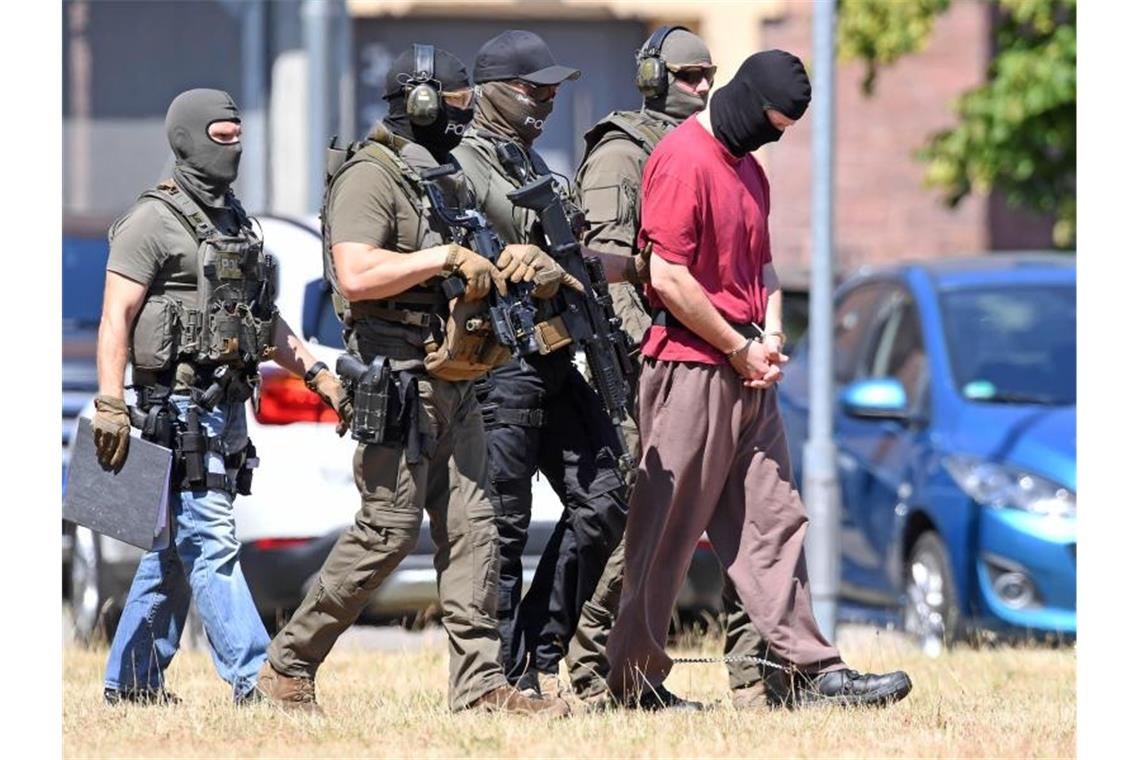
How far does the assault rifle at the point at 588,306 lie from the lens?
652 centimetres

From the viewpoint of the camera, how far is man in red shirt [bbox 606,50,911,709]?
6598 mm

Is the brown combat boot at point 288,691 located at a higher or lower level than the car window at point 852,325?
lower

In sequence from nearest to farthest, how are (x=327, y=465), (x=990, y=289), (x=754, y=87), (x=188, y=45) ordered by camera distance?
(x=754, y=87)
(x=327, y=465)
(x=990, y=289)
(x=188, y=45)

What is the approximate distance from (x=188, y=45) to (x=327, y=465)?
11197mm

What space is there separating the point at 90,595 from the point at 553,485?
3.51 metres

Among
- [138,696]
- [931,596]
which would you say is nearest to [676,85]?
[138,696]

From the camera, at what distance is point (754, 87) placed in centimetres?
659

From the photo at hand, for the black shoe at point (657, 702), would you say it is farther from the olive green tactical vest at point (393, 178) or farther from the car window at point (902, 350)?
the car window at point (902, 350)

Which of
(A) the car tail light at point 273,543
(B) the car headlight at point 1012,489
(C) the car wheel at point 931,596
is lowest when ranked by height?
(C) the car wheel at point 931,596

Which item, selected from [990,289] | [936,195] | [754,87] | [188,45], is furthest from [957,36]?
[754,87]

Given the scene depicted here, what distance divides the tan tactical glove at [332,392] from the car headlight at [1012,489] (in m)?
3.96

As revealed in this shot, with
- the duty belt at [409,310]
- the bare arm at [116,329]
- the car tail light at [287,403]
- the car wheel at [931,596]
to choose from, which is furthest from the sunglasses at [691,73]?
the car wheel at [931,596]

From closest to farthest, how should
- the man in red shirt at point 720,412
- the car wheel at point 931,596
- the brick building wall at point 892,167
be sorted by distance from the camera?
the man in red shirt at point 720,412
the car wheel at point 931,596
the brick building wall at point 892,167
